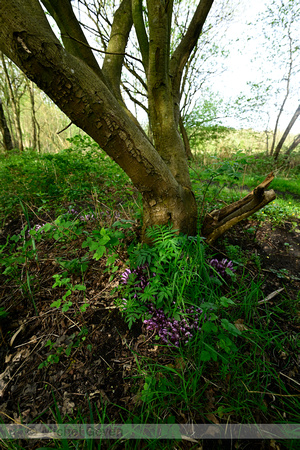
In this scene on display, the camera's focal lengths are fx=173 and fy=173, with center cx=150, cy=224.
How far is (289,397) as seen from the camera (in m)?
1.07

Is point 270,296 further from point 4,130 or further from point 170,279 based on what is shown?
point 4,130

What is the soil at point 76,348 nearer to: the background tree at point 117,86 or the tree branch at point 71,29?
the background tree at point 117,86

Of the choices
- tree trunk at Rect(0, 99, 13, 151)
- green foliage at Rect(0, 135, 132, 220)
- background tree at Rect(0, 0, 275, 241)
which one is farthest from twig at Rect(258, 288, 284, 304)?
tree trunk at Rect(0, 99, 13, 151)

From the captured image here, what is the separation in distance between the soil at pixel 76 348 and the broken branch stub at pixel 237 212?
27cm

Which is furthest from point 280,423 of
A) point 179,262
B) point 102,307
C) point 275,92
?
point 275,92

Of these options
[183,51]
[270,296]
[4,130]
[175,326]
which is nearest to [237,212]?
[270,296]

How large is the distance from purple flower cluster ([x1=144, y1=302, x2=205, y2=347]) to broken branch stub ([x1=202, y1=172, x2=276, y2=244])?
0.83m

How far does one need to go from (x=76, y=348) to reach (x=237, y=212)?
1.93 m

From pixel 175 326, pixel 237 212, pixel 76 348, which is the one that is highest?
pixel 237 212

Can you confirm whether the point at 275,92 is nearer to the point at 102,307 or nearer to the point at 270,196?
the point at 270,196

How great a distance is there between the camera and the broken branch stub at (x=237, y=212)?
5.45 ft

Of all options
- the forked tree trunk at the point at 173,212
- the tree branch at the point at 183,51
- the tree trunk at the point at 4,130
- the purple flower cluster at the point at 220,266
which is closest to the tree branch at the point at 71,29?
the forked tree trunk at the point at 173,212

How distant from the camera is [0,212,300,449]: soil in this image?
113 cm

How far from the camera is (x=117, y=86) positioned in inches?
89.3
